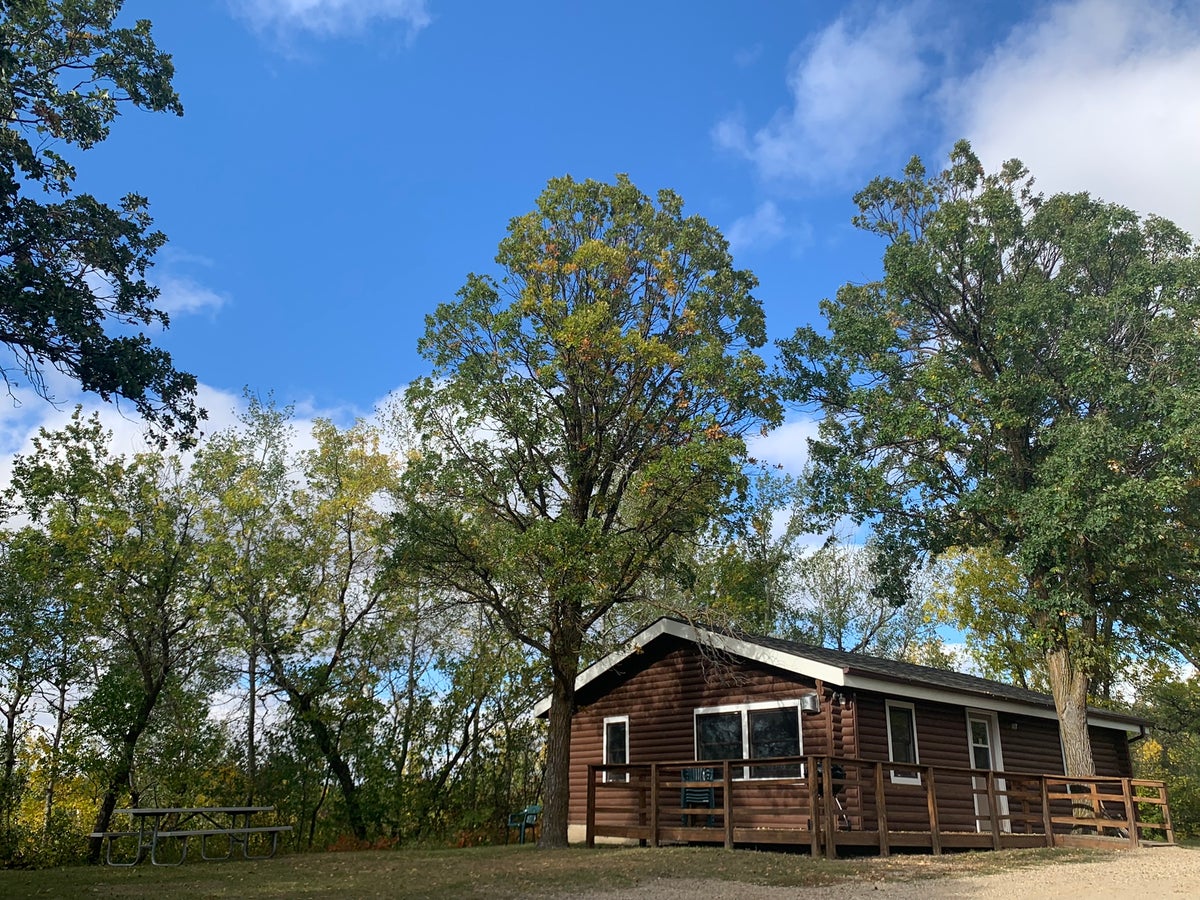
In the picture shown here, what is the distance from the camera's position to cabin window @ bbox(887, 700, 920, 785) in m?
14.9

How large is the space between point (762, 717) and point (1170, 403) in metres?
→ 9.72

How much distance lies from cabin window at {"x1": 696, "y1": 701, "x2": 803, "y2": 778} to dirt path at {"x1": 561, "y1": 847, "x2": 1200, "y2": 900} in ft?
15.3

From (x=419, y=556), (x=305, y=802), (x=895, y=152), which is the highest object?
(x=895, y=152)

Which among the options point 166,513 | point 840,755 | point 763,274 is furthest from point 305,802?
point 763,274

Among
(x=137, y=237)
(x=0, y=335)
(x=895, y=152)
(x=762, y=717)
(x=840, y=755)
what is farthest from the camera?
(x=895, y=152)

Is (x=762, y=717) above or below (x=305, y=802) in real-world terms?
above

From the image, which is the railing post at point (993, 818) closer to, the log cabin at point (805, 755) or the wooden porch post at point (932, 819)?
the log cabin at point (805, 755)

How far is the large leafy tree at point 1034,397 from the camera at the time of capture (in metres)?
16.3

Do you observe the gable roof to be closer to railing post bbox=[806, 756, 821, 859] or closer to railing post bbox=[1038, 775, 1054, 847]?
railing post bbox=[1038, 775, 1054, 847]

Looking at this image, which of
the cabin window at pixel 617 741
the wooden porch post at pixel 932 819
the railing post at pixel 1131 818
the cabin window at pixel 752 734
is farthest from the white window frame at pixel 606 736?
the railing post at pixel 1131 818

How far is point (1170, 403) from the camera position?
16.2 metres

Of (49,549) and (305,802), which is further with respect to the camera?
(305,802)

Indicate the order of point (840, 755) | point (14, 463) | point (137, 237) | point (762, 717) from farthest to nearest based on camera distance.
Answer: point (14, 463) < point (762, 717) < point (840, 755) < point (137, 237)

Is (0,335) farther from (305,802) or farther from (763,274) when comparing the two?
(305,802)
